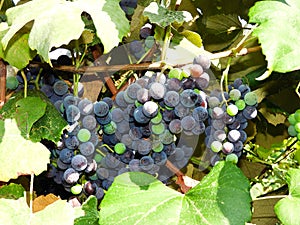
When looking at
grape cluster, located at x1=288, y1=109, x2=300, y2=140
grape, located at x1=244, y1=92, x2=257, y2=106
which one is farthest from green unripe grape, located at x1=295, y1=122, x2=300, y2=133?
grape, located at x1=244, y1=92, x2=257, y2=106

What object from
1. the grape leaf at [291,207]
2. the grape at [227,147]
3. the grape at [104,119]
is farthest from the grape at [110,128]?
the grape leaf at [291,207]

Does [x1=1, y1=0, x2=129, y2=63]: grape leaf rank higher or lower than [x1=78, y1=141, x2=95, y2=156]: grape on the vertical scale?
higher

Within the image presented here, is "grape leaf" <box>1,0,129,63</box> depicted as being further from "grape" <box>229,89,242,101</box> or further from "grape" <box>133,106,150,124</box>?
"grape" <box>229,89,242,101</box>

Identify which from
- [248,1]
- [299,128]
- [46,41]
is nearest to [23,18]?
[46,41]

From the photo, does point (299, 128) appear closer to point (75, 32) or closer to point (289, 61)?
point (289, 61)

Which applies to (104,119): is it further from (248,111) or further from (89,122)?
(248,111)

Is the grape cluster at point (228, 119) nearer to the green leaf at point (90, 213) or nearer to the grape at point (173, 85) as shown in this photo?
the grape at point (173, 85)
